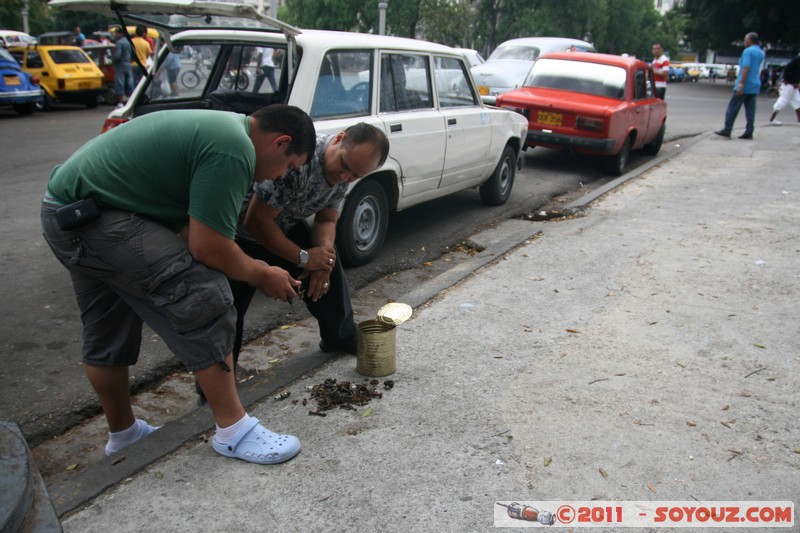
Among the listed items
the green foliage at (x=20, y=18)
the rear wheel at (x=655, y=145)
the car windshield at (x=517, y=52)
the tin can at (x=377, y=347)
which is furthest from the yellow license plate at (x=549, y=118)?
the green foliage at (x=20, y=18)

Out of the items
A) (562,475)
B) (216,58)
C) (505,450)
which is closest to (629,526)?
(562,475)

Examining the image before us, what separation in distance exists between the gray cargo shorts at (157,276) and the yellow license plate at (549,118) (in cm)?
795

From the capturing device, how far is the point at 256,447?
3.01 metres

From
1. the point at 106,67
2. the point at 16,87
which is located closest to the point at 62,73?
the point at 16,87

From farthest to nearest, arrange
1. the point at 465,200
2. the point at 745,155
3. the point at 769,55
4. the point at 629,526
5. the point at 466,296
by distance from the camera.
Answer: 1. the point at 769,55
2. the point at 745,155
3. the point at 465,200
4. the point at 466,296
5. the point at 629,526

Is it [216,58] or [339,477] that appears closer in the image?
[339,477]

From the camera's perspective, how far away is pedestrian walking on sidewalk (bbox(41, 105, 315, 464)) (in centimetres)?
261

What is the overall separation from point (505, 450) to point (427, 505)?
0.55 m

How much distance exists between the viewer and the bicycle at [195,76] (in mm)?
5992

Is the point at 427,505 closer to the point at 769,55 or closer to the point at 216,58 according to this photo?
the point at 216,58

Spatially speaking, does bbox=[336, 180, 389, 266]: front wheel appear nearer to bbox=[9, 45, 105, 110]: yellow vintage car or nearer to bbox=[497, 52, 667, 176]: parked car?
bbox=[497, 52, 667, 176]: parked car

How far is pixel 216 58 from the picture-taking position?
594cm

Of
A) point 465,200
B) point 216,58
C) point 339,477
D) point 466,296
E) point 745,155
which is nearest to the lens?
point 339,477

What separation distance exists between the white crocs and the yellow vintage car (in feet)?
56.2
